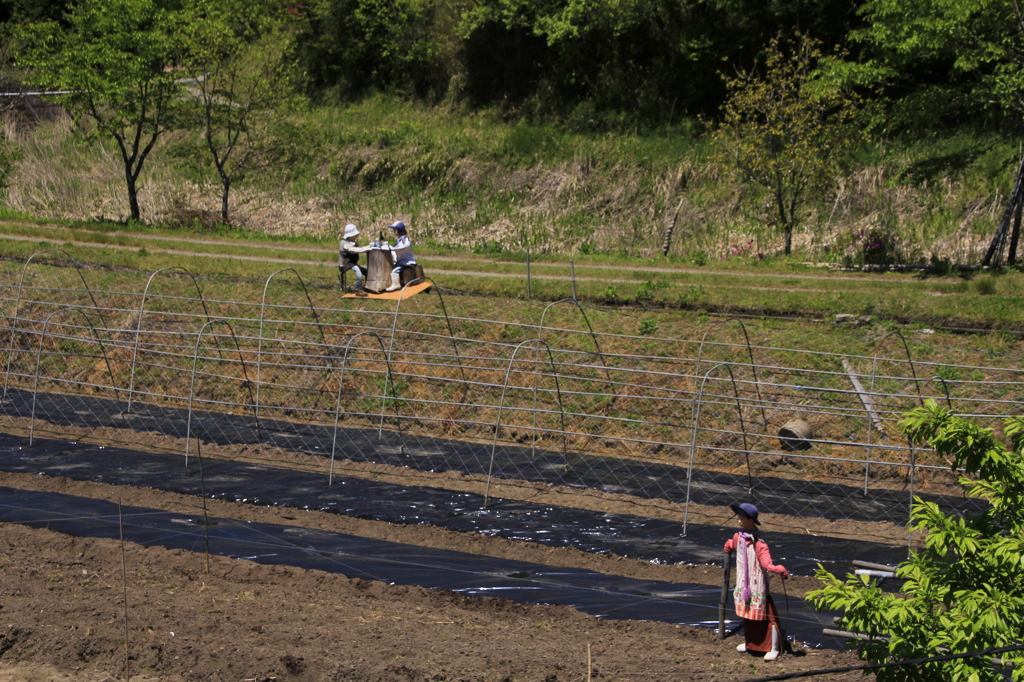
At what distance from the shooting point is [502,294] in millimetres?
21031

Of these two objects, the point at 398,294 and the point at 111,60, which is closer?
the point at 398,294

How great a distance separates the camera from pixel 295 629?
836 cm

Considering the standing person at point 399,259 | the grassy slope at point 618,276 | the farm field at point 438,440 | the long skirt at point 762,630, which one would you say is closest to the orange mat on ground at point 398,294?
the standing person at point 399,259

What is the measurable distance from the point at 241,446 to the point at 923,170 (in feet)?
56.3

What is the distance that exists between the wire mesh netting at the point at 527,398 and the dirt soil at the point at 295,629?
2813mm

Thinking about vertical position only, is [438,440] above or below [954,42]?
below

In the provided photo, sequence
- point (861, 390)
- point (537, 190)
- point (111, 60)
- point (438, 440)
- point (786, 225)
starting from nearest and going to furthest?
point (861, 390) → point (438, 440) → point (786, 225) → point (111, 60) → point (537, 190)

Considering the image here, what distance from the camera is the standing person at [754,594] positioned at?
817cm

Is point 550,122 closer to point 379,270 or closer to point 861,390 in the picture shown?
point 379,270

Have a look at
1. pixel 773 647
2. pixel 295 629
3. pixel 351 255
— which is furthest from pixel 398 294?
pixel 773 647

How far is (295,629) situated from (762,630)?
425 centimetres

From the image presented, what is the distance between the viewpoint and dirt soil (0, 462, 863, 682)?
24.9ft

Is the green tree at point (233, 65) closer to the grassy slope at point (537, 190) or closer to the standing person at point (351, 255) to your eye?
the grassy slope at point (537, 190)

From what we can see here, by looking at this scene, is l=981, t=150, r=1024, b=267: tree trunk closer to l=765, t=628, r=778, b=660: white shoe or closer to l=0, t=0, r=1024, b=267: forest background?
l=0, t=0, r=1024, b=267: forest background
